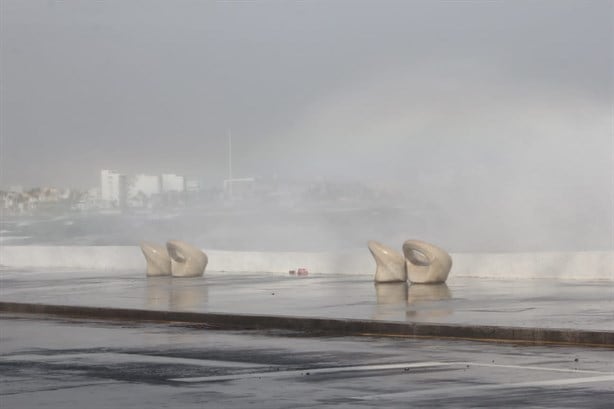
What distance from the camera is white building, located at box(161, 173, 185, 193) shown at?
87688 mm

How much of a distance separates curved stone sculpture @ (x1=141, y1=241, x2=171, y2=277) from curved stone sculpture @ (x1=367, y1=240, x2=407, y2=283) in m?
6.16

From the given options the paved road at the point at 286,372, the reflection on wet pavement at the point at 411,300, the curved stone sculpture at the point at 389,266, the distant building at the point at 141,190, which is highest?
the distant building at the point at 141,190

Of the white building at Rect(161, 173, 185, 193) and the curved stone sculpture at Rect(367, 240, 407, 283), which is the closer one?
the curved stone sculpture at Rect(367, 240, 407, 283)

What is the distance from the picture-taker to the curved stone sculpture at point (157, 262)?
92.4 ft

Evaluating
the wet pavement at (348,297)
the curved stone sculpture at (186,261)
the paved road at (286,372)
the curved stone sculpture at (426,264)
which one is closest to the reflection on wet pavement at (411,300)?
the wet pavement at (348,297)

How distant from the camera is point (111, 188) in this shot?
86.1 metres

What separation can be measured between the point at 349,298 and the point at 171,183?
70317mm

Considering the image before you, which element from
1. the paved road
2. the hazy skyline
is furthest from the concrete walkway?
the hazy skyline

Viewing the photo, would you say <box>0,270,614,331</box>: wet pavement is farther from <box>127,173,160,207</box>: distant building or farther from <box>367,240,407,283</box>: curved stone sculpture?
<box>127,173,160,207</box>: distant building

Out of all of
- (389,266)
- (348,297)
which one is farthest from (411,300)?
(389,266)

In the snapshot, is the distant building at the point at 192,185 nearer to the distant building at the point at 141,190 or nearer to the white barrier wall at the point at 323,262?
the distant building at the point at 141,190

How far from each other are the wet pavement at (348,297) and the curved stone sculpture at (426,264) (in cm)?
38

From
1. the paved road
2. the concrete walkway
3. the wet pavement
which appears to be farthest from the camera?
the wet pavement

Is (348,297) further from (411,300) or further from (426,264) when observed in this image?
(426,264)
